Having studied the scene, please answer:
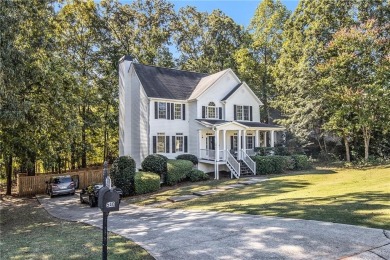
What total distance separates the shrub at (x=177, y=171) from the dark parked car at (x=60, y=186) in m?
7.19

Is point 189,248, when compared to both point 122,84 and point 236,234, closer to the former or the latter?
point 236,234

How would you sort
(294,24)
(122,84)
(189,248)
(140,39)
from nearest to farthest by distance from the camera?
(189,248)
(122,84)
(294,24)
(140,39)

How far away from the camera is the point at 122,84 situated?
2619cm

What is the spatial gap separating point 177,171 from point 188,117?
6675 mm

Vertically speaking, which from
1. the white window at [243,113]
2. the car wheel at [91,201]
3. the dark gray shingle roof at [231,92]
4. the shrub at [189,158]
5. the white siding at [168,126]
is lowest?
the car wheel at [91,201]

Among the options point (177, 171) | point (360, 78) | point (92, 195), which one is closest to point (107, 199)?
point (92, 195)

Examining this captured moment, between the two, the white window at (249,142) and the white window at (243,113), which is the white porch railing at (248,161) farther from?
the white window at (243,113)

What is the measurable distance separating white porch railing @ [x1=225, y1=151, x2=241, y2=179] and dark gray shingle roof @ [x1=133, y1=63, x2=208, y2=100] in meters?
6.51

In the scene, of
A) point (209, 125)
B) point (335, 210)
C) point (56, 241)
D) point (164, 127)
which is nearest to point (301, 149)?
point (209, 125)

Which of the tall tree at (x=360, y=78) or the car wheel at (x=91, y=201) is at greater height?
the tall tree at (x=360, y=78)

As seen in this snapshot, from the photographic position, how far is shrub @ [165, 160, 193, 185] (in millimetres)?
18875

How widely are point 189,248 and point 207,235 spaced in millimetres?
963

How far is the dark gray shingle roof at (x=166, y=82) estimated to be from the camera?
23.7 meters

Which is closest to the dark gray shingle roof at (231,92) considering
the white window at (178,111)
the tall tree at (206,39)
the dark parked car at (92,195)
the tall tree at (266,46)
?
the white window at (178,111)
